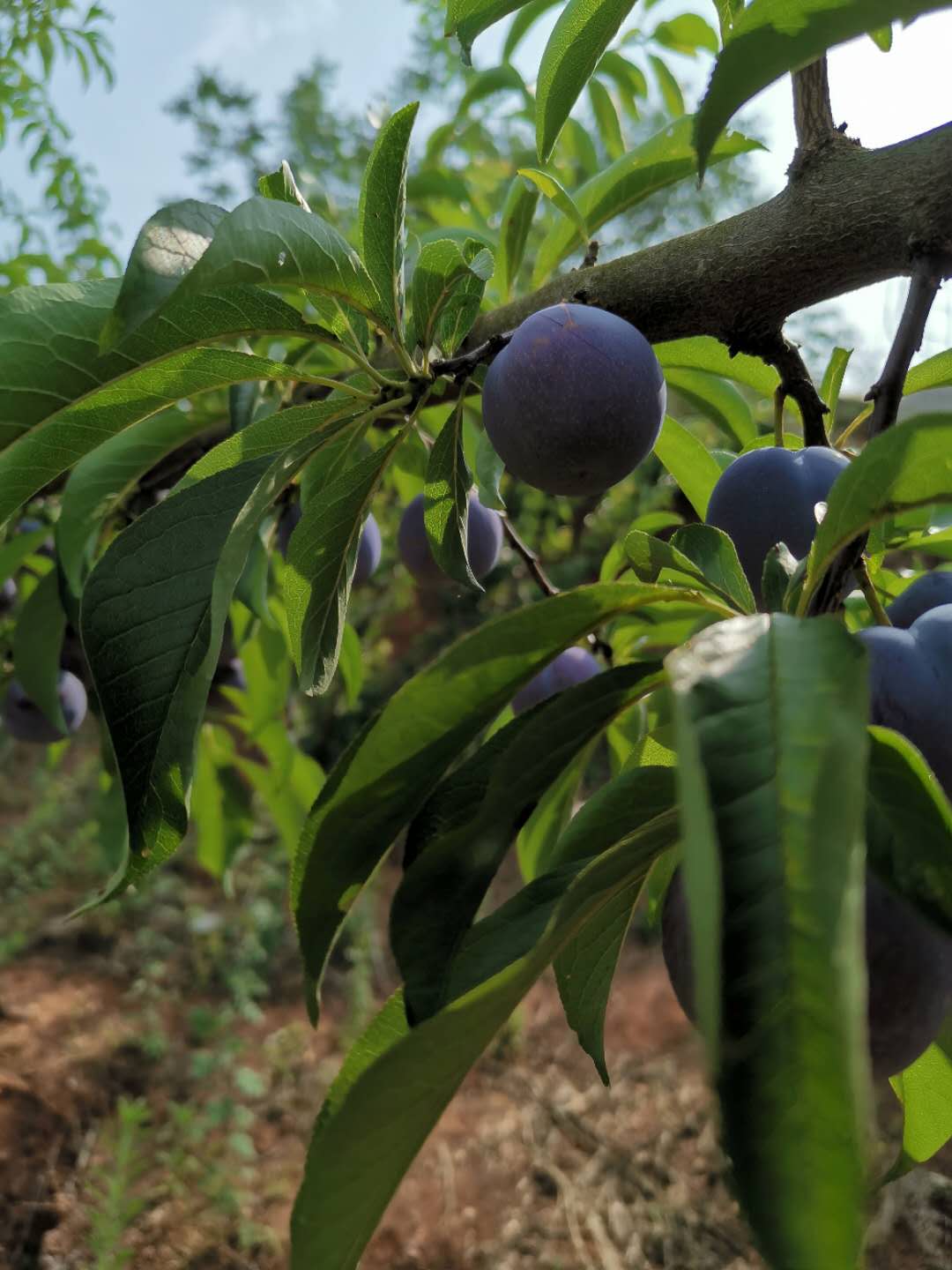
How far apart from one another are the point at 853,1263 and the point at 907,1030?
187 mm

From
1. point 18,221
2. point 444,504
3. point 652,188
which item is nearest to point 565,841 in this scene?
point 444,504

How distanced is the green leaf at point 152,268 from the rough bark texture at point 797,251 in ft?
0.94

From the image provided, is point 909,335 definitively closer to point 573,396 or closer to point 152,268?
point 573,396

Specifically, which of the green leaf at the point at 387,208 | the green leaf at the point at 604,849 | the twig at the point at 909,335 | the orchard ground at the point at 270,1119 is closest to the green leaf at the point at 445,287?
the green leaf at the point at 387,208

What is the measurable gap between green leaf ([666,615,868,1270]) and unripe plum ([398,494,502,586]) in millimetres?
690

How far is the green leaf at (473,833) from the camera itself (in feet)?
1.24

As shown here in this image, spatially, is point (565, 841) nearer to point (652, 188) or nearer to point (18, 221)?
point (652, 188)

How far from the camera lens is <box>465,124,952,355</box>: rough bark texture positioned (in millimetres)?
505

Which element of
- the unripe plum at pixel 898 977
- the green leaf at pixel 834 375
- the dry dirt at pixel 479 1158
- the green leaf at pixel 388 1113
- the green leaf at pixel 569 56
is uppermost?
the green leaf at pixel 569 56

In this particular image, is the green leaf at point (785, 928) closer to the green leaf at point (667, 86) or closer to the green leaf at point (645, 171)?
the green leaf at point (645, 171)

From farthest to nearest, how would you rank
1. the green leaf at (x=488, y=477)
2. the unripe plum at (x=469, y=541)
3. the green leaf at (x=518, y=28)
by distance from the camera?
1. the green leaf at (x=518, y=28)
2. the unripe plum at (x=469, y=541)
3. the green leaf at (x=488, y=477)

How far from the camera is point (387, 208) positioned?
0.57 metres

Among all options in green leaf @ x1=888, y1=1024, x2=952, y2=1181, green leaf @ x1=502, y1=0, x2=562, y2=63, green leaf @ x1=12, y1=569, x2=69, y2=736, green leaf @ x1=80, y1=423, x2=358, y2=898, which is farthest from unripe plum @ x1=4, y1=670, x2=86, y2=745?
green leaf @ x1=888, y1=1024, x2=952, y2=1181

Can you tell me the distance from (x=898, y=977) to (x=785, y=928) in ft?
0.54
